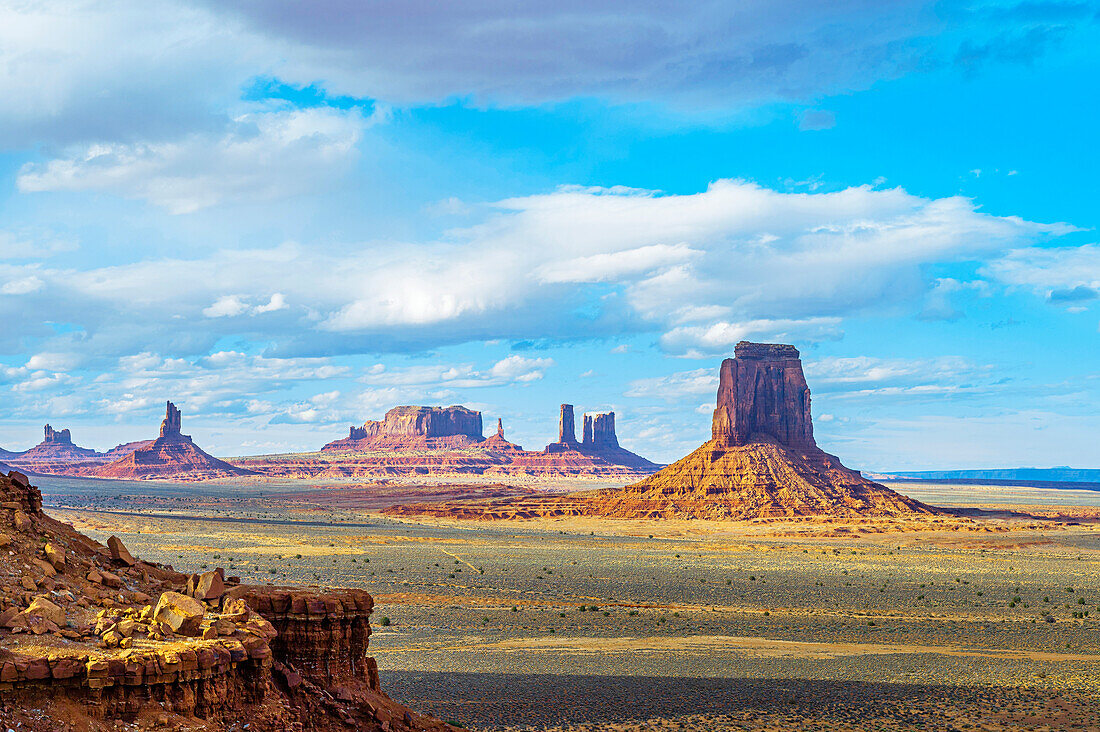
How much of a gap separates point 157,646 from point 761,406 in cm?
13547

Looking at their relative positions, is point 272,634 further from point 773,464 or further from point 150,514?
point 773,464

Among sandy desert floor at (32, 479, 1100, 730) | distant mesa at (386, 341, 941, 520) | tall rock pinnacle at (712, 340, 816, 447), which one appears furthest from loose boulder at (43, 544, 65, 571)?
tall rock pinnacle at (712, 340, 816, 447)

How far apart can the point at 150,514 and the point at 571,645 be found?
9598 centimetres

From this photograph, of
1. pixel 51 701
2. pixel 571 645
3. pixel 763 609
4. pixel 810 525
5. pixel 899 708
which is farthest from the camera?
pixel 810 525

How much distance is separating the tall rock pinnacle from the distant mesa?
0.46 feet

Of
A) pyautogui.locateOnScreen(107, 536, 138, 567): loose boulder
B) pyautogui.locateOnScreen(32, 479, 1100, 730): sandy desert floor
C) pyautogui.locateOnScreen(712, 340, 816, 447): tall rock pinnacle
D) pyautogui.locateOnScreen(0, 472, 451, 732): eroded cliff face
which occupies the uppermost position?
pyautogui.locateOnScreen(712, 340, 816, 447): tall rock pinnacle

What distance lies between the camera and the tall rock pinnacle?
465 ft

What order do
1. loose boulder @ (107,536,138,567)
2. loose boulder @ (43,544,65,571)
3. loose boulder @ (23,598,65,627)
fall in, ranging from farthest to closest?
loose boulder @ (107,536,138,567), loose boulder @ (43,544,65,571), loose boulder @ (23,598,65,627)

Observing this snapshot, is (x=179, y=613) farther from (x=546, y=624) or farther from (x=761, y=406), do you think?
(x=761, y=406)

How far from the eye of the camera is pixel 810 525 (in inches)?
4451

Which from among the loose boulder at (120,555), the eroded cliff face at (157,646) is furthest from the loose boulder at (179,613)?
the loose boulder at (120,555)

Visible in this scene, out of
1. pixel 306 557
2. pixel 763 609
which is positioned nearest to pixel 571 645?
pixel 763 609

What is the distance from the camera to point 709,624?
41.4m

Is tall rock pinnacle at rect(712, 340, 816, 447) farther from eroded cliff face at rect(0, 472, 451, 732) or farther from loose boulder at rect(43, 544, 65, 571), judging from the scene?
loose boulder at rect(43, 544, 65, 571)
